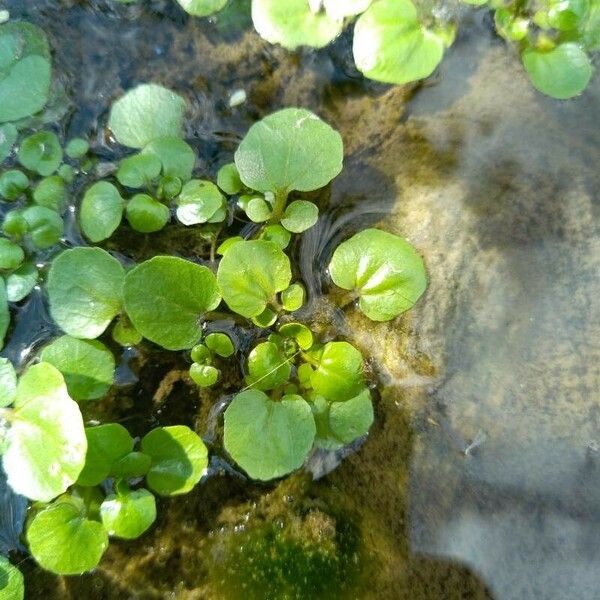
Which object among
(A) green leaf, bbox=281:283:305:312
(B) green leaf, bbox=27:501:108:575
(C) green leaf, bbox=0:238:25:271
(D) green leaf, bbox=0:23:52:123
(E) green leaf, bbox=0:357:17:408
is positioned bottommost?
(B) green leaf, bbox=27:501:108:575

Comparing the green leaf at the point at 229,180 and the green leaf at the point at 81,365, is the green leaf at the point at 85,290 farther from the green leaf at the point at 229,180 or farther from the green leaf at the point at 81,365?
the green leaf at the point at 229,180

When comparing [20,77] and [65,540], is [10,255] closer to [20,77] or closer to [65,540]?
[20,77]

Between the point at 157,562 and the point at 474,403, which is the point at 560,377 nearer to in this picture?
the point at 474,403

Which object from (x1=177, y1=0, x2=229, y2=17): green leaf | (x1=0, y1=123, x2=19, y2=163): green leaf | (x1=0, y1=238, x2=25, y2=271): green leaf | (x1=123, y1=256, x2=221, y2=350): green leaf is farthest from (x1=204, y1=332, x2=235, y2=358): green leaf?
(x1=177, y1=0, x2=229, y2=17): green leaf

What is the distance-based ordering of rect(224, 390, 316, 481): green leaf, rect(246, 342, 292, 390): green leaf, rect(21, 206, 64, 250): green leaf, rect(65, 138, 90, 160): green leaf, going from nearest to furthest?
rect(224, 390, 316, 481): green leaf → rect(246, 342, 292, 390): green leaf → rect(21, 206, 64, 250): green leaf → rect(65, 138, 90, 160): green leaf

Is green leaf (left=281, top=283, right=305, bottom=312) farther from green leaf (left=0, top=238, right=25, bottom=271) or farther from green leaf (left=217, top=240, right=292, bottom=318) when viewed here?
green leaf (left=0, top=238, right=25, bottom=271)

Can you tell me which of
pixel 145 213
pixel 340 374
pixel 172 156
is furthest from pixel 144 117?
pixel 340 374

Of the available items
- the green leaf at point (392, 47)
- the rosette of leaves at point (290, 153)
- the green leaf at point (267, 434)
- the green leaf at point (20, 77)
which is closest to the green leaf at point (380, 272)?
the rosette of leaves at point (290, 153)
